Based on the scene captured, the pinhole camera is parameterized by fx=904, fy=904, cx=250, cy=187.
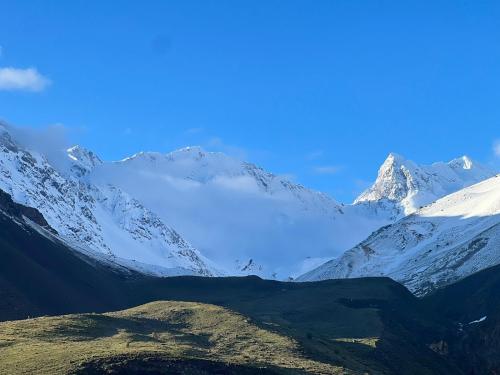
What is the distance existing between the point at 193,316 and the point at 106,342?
1116 inches

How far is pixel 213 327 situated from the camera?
4464 inches

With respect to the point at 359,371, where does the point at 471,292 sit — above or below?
above

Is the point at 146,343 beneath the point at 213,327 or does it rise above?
beneath

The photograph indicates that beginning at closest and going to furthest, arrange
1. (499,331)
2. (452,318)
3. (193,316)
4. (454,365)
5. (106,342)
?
(106,342) → (193,316) → (454,365) → (499,331) → (452,318)

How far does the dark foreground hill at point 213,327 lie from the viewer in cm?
8450

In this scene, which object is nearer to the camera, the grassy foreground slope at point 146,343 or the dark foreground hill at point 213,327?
the grassy foreground slope at point 146,343

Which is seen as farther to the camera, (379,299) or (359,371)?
(379,299)

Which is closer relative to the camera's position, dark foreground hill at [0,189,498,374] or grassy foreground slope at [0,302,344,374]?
grassy foreground slope at [0,302,344,374]

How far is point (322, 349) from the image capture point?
107500mm

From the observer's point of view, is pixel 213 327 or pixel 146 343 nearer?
pixel 146 343

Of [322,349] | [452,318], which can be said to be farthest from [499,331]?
[322,349]

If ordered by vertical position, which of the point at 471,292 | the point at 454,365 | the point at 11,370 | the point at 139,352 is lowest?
the point at 11,370

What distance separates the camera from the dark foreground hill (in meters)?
84.5

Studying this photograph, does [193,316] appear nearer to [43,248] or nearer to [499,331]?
[499,331]
